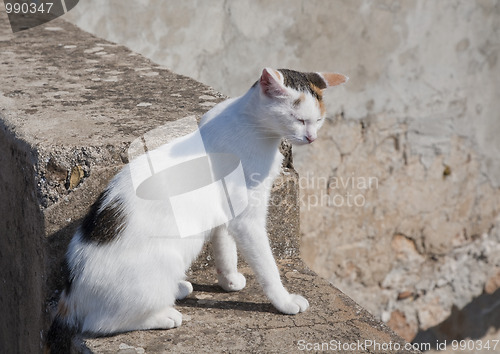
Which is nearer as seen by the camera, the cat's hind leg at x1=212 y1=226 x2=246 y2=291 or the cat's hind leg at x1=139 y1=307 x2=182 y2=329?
the cat's hind leg at x1=139 y1=307 x2=182 y2=329

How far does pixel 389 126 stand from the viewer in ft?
13.4

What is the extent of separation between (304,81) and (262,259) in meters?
0.43

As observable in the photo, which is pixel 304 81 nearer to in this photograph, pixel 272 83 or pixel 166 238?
pixel 272 83

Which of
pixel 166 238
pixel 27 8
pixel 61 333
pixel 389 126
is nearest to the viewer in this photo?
pixel 166 238

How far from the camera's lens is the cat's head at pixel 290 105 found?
63.6 inches

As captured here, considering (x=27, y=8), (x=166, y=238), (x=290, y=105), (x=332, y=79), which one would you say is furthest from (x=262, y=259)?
(x=27, y=8)

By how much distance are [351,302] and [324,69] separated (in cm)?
228

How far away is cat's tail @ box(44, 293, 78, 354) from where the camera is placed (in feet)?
5.34

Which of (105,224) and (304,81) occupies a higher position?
(304,81)

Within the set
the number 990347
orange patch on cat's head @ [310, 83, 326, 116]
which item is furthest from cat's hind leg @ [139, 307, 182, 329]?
the number 990347

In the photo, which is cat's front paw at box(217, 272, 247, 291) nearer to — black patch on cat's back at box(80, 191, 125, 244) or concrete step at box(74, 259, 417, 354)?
concrete step at box(74, 259, 417, 354)

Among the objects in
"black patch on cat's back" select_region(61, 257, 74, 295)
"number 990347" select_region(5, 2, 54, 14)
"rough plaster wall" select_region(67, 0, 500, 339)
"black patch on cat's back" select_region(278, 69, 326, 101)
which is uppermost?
"number 990347" select_region(5, 2, 54, 14)

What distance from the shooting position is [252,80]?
3773mm

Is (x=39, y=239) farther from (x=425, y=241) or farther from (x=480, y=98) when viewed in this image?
(x=480, y=98)
